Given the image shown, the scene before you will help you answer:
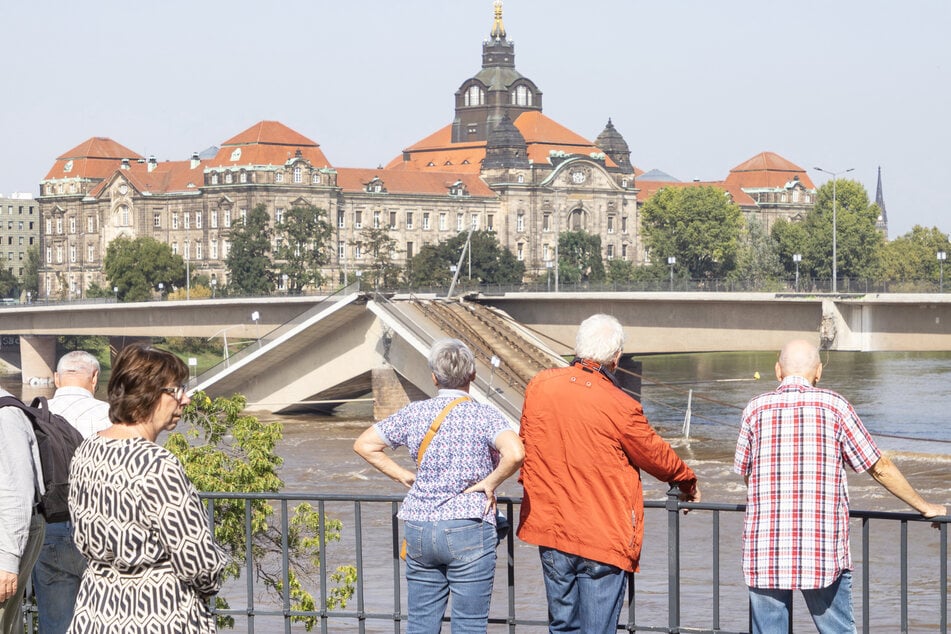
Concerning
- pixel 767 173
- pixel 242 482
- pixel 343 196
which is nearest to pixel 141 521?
pixel 242 482

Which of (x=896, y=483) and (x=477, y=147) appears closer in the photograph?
(x=896, y=483)

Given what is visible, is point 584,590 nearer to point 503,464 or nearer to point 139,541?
point 503,464

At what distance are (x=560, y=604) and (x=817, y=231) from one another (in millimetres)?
113388

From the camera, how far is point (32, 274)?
148750mm

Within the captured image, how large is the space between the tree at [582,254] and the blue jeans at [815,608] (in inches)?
Answer: 4479

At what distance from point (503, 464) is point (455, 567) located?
0.56m

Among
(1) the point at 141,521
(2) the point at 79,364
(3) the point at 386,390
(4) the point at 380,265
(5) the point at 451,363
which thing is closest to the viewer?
(1) the point at 141,521

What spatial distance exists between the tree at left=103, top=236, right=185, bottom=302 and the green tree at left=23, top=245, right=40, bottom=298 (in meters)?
35.9

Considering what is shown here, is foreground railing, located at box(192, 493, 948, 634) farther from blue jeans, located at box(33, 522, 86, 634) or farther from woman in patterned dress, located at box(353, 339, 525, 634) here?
woman in patterned dress, located at box(353, 339, 525, 634)

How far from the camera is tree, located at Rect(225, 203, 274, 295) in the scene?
328 ft

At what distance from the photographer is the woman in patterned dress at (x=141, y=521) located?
17.8ft

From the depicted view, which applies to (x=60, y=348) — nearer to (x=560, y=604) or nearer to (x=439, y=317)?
(x=439, y=317)

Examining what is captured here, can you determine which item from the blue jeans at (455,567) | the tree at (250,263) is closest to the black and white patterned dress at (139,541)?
the blue jeans at (455,567)

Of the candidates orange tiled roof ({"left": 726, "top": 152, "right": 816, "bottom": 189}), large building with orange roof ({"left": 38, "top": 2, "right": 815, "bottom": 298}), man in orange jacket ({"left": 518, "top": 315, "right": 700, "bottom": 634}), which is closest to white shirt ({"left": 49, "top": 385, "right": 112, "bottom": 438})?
man in orange jacket ({"left": 518, "top": 315, "right": 700, "bottom": 634})
